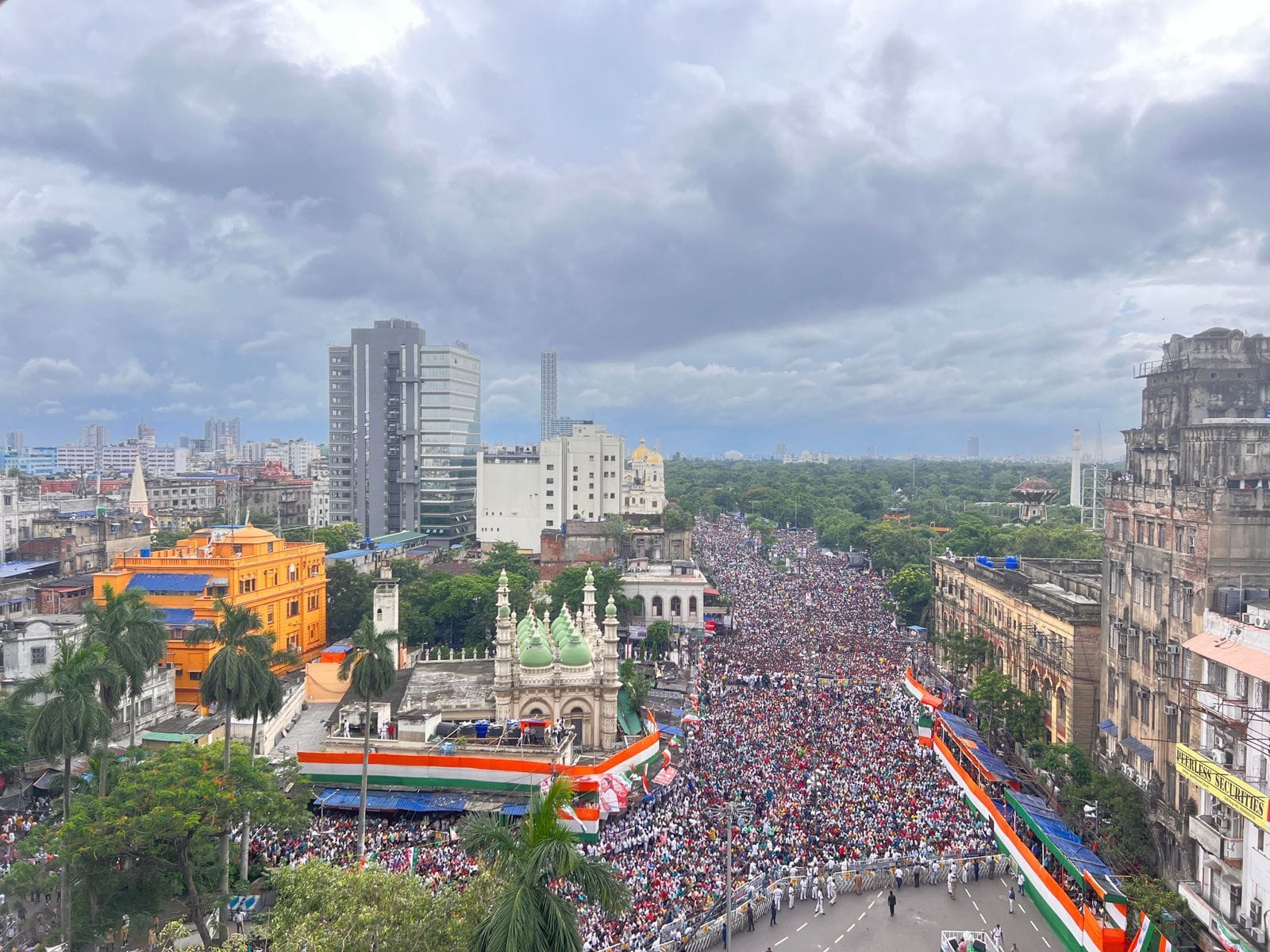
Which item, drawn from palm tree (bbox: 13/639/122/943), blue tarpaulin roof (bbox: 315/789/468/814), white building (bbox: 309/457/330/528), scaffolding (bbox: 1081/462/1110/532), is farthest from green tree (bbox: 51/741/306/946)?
white building (bbox: 309/457/330/528)

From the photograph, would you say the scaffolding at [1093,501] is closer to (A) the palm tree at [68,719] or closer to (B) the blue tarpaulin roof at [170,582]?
(B) the blue tarpaulin roof at [170,582]

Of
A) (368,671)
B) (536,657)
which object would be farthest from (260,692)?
(536,657)

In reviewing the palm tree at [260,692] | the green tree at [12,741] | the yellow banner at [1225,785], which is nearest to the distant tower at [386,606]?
the palm tree at [260,692]

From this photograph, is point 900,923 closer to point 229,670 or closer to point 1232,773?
point 1232,773

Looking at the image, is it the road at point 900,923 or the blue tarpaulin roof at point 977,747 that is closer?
the road at point 900,923

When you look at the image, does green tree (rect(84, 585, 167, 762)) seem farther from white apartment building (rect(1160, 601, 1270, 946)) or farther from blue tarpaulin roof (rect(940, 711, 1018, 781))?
white apartment building (rect(1160, 601, 1270, 946))

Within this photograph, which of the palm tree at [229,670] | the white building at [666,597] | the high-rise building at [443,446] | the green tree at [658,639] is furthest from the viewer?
the high-rise building at [443,446]

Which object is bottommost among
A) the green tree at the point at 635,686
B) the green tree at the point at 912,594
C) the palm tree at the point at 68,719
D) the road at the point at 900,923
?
the road at the point at 900,923
